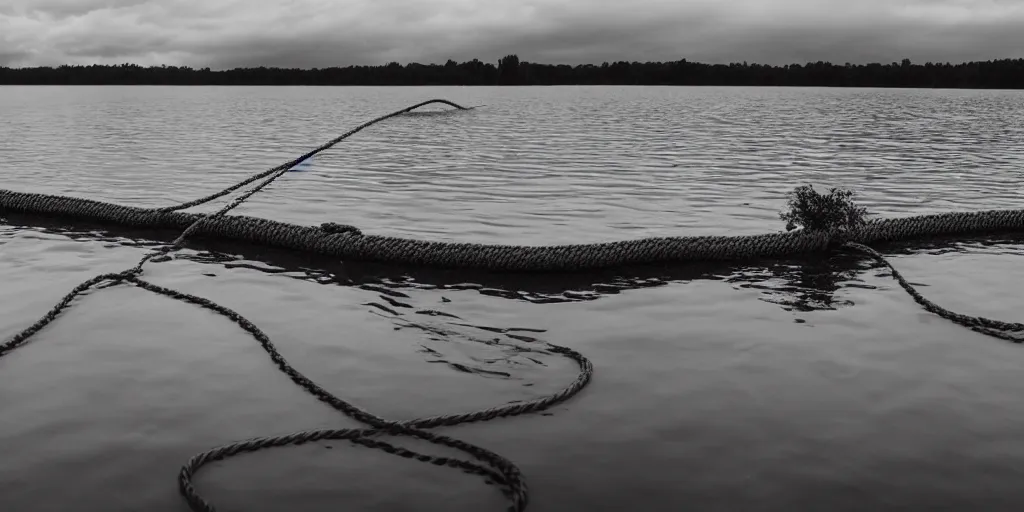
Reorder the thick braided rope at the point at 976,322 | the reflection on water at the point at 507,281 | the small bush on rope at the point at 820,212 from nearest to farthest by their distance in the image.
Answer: the reflection on water at the point at 507,281, the thick braided rope at the point at 976,322, the small bush on rope at the point at 820,212

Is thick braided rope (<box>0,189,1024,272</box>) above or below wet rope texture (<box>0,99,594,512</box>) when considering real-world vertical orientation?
above

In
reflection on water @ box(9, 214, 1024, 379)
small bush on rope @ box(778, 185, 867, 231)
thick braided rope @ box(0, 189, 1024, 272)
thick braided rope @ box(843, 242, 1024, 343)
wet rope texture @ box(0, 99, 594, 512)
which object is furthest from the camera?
small bush on rope @ box(778, 185, 867, 231)

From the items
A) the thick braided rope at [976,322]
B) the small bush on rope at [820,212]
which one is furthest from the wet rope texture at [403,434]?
the small bush on rope at [820,212]

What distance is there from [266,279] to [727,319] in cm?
515

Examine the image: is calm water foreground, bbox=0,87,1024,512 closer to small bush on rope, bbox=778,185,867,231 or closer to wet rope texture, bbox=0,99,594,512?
wet rope texture, bbox=0,99,594,512

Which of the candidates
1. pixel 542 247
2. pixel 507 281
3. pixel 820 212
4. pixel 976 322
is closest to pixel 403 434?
pixel 507 281

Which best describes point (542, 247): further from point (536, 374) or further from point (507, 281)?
point (536, 374)

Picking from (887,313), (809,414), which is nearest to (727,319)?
(887,313)

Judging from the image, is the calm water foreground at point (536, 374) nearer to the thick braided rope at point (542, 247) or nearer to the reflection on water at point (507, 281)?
the reflection on water at point (507, 281)

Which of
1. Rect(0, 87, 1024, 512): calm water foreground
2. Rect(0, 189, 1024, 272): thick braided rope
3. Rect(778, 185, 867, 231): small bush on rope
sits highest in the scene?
Rect(778, 185, 867, 231): small bush on rope

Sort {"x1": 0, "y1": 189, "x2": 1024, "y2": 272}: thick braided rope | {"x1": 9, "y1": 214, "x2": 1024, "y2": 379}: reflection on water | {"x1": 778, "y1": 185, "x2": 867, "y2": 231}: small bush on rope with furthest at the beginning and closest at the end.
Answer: {"x1": 778, "y1": 185, "x2": 867, "y2": 231}: small bush on rope
{"x1": 0, "y1": 189, "x2": 1024, "y2": 272}: thick braided rope
{"x1": 9, "y1": 214, "x2": 1024, "y2": 379}: reflection on water

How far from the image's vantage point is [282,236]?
1158 cm

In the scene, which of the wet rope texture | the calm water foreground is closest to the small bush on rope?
the calm water foreground

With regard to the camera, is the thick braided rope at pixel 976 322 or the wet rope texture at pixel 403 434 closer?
the wet rope texture at pixel 403 434
